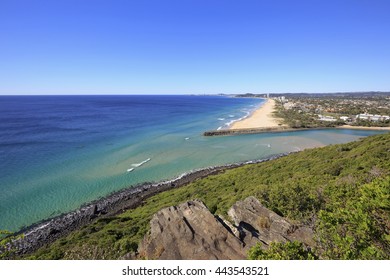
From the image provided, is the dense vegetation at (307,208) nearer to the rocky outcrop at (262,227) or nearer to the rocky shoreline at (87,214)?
the rocky outcrop at (262,227)

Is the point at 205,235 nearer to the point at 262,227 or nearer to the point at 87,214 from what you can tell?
the point at 262,227

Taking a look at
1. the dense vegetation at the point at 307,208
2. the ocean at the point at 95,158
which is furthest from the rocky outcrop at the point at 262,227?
the ocean at the point at 95,158

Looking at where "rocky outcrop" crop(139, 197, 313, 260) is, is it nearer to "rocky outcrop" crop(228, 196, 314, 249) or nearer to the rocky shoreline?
"rocky outcrop" crop(228, 196, 314, 249)

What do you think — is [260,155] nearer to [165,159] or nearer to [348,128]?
[165,159]

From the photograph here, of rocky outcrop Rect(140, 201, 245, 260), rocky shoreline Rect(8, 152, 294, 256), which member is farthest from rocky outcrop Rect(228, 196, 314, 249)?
rocky shoreline Rect(8, 152, 294, 256)

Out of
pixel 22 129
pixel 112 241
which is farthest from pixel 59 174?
pixel 22 129

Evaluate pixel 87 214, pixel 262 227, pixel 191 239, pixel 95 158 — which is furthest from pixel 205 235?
pixel 95 158
